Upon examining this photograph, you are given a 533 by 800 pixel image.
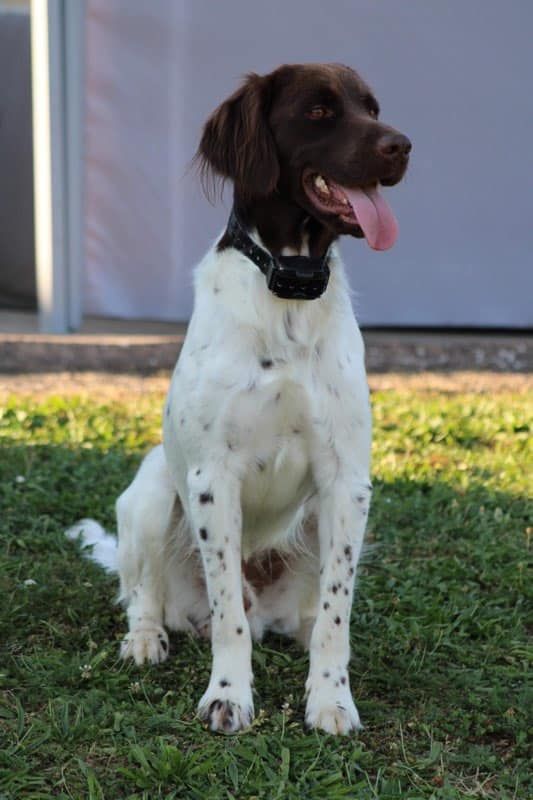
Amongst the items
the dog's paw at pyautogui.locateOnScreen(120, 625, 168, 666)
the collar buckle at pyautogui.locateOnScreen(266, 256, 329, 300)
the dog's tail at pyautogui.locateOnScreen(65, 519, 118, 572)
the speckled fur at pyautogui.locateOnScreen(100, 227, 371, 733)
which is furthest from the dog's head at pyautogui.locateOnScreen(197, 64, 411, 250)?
the dog's tail at pyautogui.locateOnScreen(65, 519, 118, 572)

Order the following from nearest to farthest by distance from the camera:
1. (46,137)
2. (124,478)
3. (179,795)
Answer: (179,795)
(124,478)
(46,137)

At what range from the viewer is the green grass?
256 centimetres

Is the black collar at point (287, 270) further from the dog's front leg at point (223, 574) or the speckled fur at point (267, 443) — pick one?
the dog's front leg at point (223, 574)

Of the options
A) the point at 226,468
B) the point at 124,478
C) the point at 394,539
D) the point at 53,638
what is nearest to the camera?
the point at 226,468

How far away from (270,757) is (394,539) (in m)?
1.62

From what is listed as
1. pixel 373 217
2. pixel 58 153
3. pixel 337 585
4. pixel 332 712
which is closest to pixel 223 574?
pixel 337 585

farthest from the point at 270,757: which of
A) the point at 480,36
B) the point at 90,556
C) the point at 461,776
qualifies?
the point at 480,36

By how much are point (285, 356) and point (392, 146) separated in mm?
554

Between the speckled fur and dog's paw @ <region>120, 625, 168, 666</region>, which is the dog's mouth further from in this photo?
dog's paw @ <region>120, 625, 168, 666</region>

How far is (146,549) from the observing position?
10.8 ft

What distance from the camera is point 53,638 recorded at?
3.29 m

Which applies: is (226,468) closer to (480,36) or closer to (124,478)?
(124,478)

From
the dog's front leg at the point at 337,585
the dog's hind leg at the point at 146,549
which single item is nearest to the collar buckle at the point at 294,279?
the dog's front leg at the point at 337,585

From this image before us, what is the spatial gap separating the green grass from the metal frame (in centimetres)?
203
